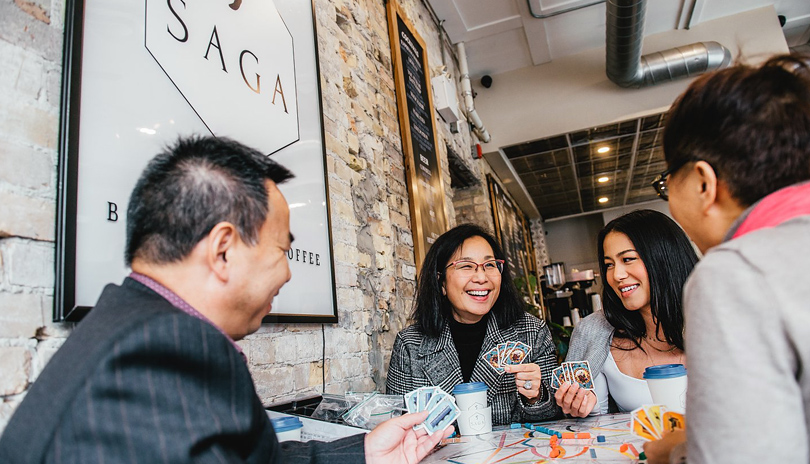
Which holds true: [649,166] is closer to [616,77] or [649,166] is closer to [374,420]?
[616,77]

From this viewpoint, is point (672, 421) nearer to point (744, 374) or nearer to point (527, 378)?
point (744, 374)

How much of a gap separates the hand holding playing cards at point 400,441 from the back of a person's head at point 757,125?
780 millimetres

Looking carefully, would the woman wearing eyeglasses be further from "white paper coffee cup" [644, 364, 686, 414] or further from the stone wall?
"white paper coffee cup" [644, 364, 686, 414]

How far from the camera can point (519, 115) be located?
6016mm

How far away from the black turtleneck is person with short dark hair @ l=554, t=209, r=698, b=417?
39cm

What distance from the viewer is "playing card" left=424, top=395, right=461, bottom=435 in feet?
3.92

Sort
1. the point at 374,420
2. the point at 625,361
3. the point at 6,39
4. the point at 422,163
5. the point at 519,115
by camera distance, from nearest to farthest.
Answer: the point at 6,39 < the point at 374,420 < the point at 625,361 < the point at 422,163 < the point at 519,115

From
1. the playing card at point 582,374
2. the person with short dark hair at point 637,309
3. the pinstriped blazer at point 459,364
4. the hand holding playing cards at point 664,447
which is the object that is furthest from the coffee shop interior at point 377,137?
the person with short dark hair at point 637,309

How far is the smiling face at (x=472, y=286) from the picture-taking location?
2.19 m

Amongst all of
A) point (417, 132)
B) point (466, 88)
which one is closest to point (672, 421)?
point (417, 132)

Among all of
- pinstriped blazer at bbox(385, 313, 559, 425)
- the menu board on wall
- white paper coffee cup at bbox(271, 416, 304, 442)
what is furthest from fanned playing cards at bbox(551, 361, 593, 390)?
the menu board on wall

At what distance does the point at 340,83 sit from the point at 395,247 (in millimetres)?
889

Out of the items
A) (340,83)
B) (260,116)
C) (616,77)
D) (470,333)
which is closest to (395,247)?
(470,333)

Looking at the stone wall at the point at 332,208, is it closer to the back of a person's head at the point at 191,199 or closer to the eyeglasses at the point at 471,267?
the back of a person's head at the point at 191,199
